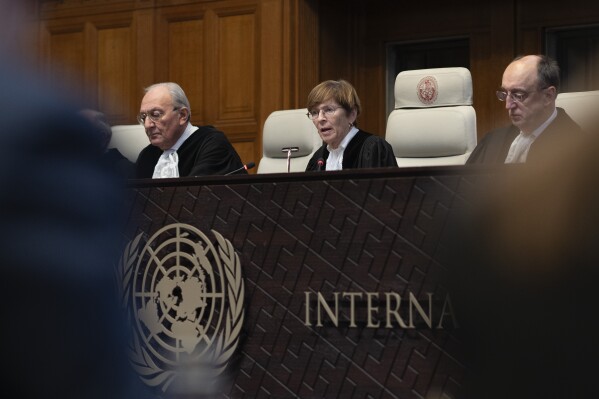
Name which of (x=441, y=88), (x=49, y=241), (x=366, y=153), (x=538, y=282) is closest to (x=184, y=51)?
(x=441, y=88)

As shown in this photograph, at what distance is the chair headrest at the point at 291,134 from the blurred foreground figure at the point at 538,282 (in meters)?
2.70

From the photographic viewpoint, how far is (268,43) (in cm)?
672

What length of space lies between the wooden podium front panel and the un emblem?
1.3 inches

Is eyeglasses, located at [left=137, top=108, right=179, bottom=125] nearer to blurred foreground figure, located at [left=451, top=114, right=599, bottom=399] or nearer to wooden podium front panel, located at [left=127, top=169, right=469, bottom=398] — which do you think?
wooden podium front panel, located at [left=127, top=169, right=469, bottom=398]

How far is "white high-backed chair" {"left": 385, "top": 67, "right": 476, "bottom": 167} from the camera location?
14.0ft

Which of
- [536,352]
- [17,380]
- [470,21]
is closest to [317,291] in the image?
[536,352]

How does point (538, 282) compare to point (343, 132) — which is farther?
point (343, 132)

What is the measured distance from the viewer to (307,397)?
2193 mm

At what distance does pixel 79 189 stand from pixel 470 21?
18.1 ft

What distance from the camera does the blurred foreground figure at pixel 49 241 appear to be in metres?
1.33

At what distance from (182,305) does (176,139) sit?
1.71 m

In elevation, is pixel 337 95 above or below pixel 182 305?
above

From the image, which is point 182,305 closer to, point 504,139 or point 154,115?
point 504,139

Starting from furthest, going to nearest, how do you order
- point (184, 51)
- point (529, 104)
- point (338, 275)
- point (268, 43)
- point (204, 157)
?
point (184, 51), point (268, 43), point (204, 157), point (529, 104), point (338, 275)
